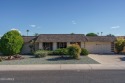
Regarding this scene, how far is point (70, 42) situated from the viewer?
42.0 meters

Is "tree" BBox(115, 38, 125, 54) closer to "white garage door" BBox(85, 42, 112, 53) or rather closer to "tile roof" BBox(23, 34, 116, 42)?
"tile roof" BBox(23, 34, 116, 42)

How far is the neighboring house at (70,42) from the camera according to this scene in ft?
138

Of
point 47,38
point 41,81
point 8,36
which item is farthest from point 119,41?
point 41,81

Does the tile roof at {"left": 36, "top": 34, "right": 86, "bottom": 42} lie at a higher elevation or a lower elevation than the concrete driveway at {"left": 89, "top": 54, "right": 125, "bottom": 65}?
higher

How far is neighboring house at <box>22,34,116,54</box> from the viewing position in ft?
138

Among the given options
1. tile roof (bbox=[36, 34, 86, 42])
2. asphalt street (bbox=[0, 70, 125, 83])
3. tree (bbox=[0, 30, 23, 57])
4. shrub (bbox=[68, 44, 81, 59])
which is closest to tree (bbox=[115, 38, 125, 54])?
tile roof (bbox=[36, 34, 86, 42])

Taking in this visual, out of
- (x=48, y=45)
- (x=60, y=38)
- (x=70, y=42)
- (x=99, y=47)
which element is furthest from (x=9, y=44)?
(x=99, y=47)

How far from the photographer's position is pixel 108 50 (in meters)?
44.3

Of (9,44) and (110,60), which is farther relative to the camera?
(9,44)

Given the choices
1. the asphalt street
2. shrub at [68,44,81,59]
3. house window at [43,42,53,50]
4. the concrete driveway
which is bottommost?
the asphalt street

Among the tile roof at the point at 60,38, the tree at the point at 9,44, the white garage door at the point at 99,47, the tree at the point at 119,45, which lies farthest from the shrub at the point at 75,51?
the tree at the point at 119,45

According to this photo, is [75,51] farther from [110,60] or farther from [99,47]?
[99,47]

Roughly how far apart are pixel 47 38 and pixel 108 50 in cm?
1183

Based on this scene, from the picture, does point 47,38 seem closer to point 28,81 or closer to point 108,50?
point 108,50
